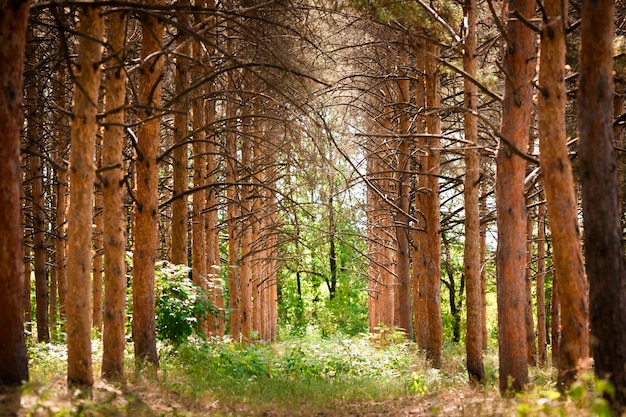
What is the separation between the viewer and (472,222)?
12984mm

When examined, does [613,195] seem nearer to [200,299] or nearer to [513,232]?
[513,232]

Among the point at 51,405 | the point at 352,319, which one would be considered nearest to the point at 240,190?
the point at 51,405

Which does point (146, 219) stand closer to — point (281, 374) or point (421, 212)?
point (281, 374)

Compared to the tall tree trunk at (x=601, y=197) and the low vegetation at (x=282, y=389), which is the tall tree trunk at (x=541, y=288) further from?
the tall tree trunk at (x=601, y=197)

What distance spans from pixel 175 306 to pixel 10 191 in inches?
212

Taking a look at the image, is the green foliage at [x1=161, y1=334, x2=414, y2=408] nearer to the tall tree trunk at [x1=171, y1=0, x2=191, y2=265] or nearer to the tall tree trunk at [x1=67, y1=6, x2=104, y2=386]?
the tall tree trunk at [x1=67, y1=6, x2=104, y2=386]

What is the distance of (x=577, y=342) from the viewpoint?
303 inches

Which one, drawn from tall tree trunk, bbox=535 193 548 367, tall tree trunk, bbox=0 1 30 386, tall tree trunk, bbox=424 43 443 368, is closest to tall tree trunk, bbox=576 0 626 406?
tall tree trunk, bbox=0 1 30 386

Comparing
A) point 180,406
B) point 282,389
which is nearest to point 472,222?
point 282,389

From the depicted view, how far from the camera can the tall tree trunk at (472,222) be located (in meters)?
12.6

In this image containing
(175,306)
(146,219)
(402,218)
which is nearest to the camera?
(146,219)

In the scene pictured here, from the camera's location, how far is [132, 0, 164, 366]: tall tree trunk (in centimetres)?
1019

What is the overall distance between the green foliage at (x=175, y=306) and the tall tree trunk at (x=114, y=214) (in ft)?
7.91

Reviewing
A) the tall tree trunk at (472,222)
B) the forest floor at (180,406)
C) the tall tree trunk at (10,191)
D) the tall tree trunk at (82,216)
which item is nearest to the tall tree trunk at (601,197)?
the forest floor at (180,406)
